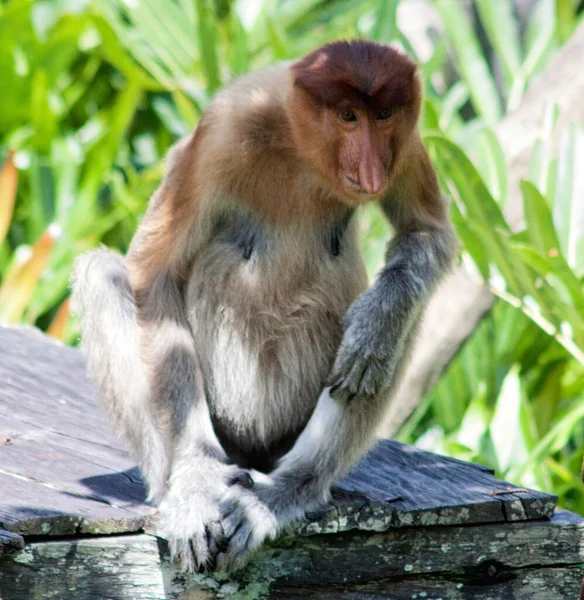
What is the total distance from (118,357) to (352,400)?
0.74 metres

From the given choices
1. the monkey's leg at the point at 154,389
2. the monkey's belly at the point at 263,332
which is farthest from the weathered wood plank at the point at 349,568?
the monkey's belly at the point at 263,332

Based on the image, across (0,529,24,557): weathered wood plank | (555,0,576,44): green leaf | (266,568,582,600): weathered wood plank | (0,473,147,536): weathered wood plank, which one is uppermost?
(555,0,576,44): green leaf

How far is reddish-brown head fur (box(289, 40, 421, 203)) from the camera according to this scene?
3.15 m

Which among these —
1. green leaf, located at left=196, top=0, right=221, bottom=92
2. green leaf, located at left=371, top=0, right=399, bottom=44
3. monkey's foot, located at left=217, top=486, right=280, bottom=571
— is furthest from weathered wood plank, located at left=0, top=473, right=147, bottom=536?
green leaf, located at left=371, top=0, right=399, bottom=44

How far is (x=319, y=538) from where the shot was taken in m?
3.07

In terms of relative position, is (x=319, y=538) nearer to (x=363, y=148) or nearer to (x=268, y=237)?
(x=268, y=237)

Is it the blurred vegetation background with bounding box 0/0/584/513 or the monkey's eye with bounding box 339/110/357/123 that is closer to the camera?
the monkey's eye with bounding box 339/110/357/123

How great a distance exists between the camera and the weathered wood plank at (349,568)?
268cm

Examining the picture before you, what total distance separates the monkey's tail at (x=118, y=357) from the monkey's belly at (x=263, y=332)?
219 mm

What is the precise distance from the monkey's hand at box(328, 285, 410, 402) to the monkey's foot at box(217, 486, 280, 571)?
1.42 ft

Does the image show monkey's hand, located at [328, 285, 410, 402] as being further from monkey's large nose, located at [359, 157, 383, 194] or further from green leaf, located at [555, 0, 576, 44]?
green leaf, located at [555, 0, 576, 44]

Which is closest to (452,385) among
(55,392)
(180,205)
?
(55,392)

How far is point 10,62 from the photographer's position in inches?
317

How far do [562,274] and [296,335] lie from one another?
1.97 metres
